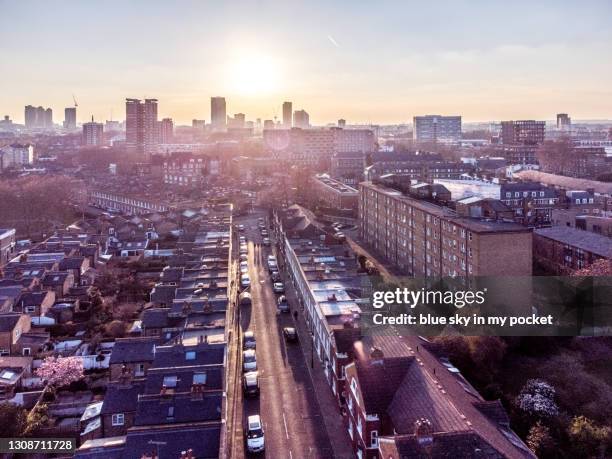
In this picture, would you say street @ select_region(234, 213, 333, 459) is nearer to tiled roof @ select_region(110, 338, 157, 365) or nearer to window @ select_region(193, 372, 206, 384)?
window @ select_region(193, 372, 206, 384)

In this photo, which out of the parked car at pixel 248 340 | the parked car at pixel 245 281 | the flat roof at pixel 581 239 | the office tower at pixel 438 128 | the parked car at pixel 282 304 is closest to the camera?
the parked car at pixel 248 340

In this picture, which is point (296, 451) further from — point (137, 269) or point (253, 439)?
point (137, 269)

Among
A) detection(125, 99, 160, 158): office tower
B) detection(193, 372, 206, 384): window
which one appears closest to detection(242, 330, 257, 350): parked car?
detection(193, 372, 206, 384): window

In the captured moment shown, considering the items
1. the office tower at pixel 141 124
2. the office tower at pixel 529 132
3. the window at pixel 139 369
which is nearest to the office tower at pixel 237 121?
the office tower at pixel 141 124

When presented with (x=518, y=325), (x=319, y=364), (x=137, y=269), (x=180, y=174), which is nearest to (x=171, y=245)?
(x=137, y=269)

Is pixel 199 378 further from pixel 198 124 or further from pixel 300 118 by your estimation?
pixel 198 124

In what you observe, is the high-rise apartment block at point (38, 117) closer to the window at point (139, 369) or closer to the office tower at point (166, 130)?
the office tower at point (166, 130)
